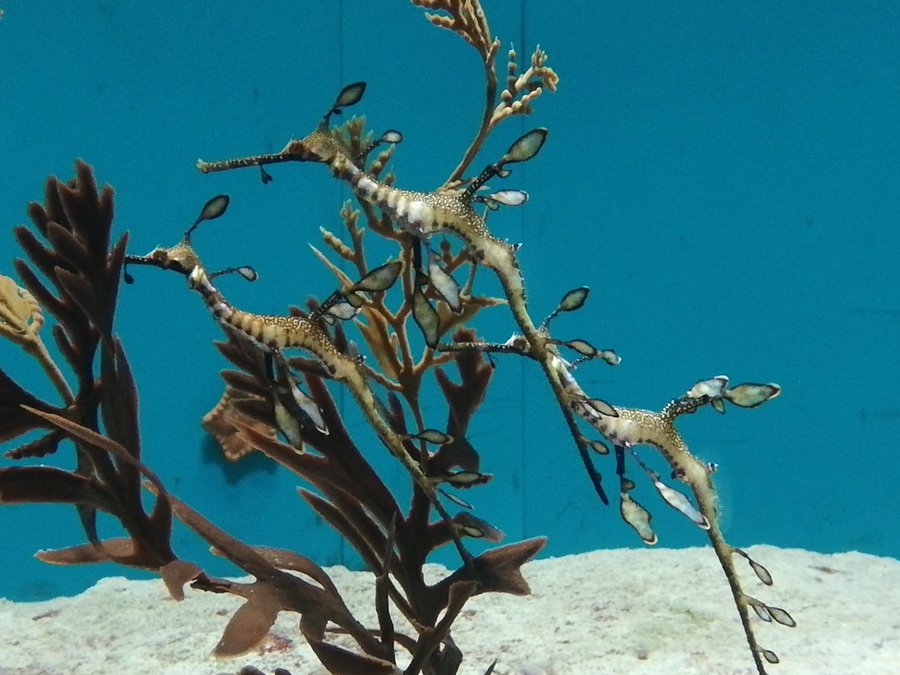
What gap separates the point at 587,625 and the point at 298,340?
1783 mm

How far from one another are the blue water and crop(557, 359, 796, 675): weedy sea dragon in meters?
2.70

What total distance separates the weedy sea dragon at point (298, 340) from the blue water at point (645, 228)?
2.58m


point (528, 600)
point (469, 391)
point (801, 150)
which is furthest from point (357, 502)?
point (801, 150)

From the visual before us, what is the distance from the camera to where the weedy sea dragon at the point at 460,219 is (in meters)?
1.40

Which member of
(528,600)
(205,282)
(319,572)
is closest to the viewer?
(205,282)

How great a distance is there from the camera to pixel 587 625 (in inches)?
106

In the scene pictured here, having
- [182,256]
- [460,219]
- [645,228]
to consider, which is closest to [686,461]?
[460,219]

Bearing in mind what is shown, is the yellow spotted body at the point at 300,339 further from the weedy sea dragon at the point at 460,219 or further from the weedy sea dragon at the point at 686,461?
the weedy sea dragon at the point at 686,461

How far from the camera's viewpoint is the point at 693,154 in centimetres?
446

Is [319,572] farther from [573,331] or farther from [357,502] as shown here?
[573,331]

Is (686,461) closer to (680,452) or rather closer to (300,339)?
(680,452)

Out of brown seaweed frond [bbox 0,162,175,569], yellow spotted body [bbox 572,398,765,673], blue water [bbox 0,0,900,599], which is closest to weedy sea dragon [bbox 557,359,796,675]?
yellow spotted body [bbox 572,398,765,673]

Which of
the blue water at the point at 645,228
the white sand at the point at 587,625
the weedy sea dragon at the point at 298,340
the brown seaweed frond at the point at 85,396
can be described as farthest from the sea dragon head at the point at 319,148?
the blue water at the point at 645,228

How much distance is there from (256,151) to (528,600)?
2.73 m
